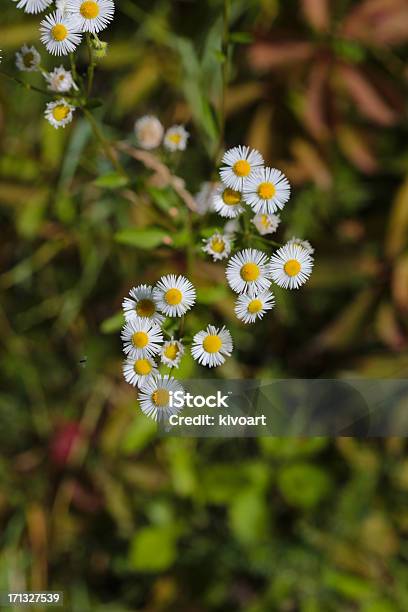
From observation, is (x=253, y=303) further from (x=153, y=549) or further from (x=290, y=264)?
(x=153, y=549)

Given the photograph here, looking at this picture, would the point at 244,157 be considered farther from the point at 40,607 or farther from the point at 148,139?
the point at 40,607

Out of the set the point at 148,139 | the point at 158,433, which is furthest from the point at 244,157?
the point at 158,433

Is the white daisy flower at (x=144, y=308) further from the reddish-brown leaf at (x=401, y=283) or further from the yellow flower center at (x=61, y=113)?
the reddish-brown leaf at (x=401, y=283)

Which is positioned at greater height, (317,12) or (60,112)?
(317,12)

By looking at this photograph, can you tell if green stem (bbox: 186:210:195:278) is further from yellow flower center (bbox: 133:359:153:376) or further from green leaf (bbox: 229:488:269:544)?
green leaf (bbox: 229:488:269:544)

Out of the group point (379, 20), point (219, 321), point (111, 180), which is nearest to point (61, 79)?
point (111, 180)

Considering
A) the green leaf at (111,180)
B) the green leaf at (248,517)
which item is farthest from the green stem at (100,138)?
the green leaf at (248,517)
